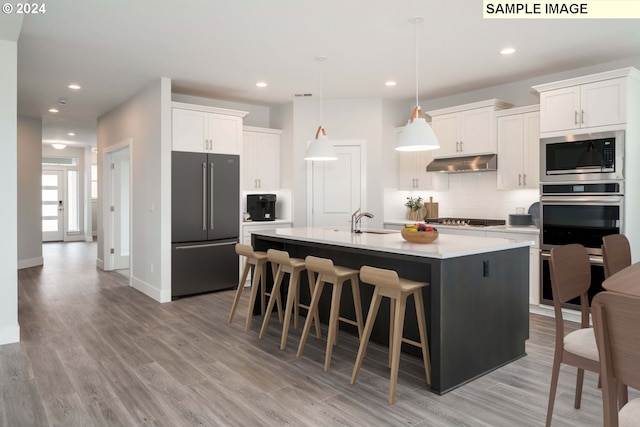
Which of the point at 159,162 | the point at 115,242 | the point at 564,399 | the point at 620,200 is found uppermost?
the point at 159,162

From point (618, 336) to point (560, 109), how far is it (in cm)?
393

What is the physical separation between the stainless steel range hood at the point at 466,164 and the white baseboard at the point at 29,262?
290 inches

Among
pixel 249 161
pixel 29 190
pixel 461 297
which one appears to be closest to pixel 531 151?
pixel 461 297

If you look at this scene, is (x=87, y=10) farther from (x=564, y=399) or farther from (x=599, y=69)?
(x=599, y=69)

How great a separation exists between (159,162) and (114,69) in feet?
3.81

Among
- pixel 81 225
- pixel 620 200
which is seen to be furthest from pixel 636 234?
pixel 81 225

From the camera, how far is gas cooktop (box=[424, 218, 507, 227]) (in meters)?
5.44

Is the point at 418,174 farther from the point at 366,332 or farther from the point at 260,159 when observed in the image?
the point at 366,332

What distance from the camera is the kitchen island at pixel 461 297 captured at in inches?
114

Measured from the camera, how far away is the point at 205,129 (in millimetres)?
5848

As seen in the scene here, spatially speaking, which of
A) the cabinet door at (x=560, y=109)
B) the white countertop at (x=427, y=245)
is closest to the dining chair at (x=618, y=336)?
the white countertop at (x=427, y=245)

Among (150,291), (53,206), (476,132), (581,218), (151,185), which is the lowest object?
(150,291)

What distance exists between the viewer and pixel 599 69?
4824 millimetres

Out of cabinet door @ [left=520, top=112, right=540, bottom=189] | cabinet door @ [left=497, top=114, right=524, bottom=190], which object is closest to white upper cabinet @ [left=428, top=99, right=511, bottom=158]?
cabinet door @ [left=497, top=114, right=524, bottom=190]
